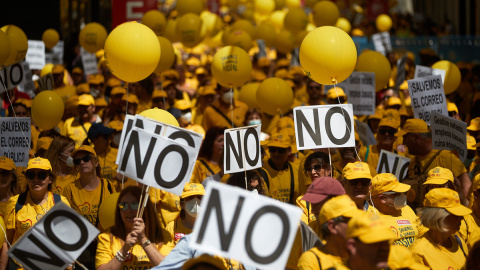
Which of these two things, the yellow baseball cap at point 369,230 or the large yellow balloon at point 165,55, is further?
the large yellow balloon at point 165,55

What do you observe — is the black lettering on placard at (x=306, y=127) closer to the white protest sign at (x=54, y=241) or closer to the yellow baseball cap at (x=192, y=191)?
the yellow baseball cap at (x=192, y=191)

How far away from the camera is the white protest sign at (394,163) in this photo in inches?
318

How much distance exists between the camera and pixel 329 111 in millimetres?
7047

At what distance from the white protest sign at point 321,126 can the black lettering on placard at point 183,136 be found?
5.91ft

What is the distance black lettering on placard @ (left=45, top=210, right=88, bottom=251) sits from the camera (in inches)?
200

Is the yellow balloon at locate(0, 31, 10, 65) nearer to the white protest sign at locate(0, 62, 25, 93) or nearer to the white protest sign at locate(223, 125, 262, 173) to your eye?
the white protest sign at locate(0, 62, 25, 93)

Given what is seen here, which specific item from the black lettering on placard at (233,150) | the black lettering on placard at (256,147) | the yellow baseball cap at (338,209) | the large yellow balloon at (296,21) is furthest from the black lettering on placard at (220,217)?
the large yellow balloon at (296,21)

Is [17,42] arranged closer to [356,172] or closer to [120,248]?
[120,248]

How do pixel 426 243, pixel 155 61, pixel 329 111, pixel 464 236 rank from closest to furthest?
pixel 426 243 < pixel 464 236 < pixel 329 111 < pixel 155 61

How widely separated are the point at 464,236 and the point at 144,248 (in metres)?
2.72

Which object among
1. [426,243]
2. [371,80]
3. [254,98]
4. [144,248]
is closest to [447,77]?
[371,80]

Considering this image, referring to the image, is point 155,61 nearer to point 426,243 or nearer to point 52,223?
point 52,223

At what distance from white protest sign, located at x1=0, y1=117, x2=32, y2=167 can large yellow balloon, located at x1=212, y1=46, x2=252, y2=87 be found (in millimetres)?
2678

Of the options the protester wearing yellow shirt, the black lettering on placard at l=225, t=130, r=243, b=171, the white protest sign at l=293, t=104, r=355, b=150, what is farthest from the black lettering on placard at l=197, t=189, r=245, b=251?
the white protest sign at l=293, t=104, r=355, b=150
